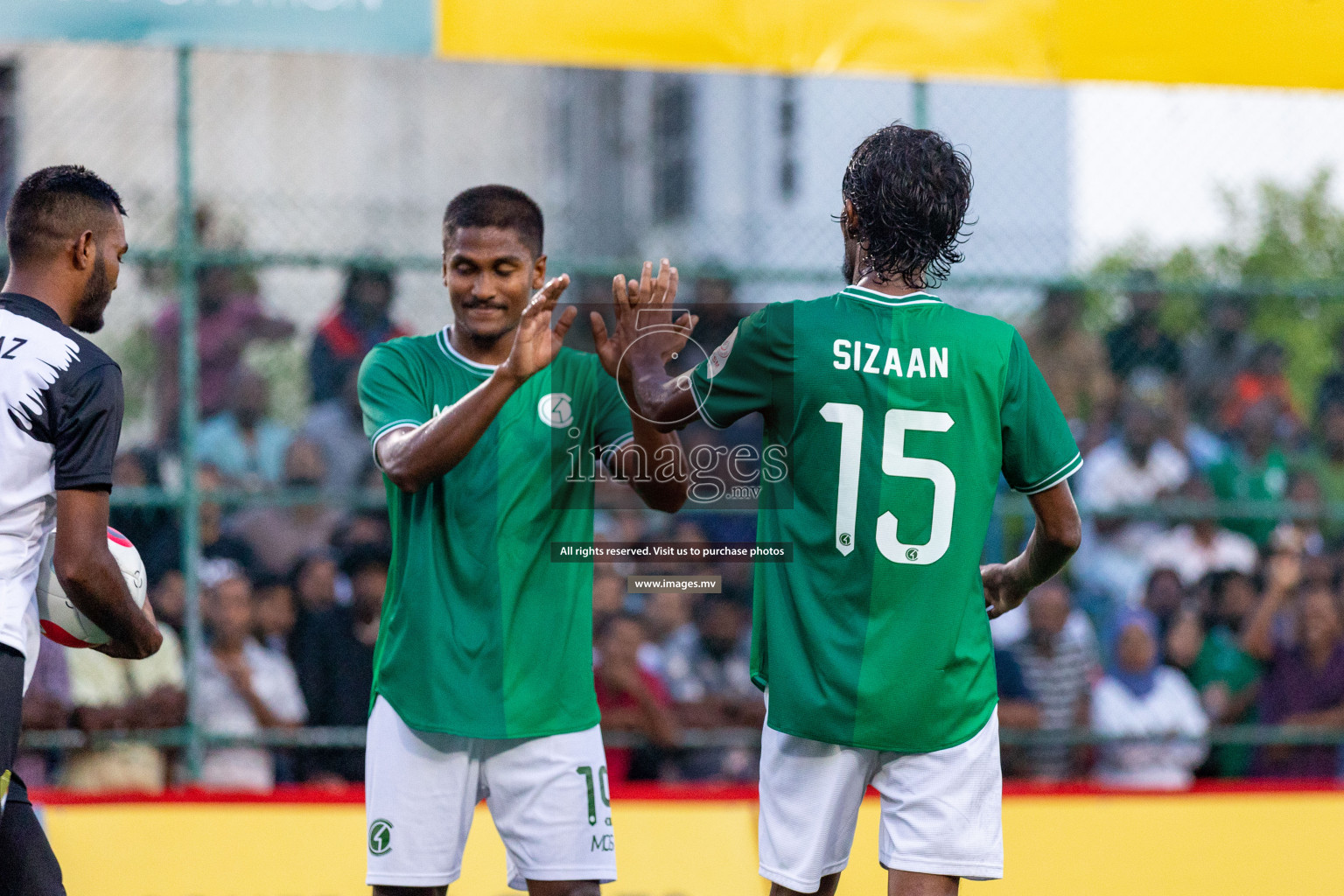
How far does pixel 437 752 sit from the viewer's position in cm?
341

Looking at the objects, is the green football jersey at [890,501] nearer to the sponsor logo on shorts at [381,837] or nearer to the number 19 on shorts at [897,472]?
the number 19 on shorts at [897,472]

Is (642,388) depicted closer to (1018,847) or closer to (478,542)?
(478,542)

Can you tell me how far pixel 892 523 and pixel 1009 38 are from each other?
12.1 ft

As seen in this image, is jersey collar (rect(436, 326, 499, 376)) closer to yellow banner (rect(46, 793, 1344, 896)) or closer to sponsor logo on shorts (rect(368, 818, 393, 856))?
sponsor logo on shorts (rect(368, 818, 393, 856))

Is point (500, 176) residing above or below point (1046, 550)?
above

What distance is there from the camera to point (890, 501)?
300 cm

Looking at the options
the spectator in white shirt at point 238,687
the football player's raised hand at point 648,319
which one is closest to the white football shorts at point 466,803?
the football player's raised hand at point 648,319

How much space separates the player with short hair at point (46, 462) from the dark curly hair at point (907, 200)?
Answer: 1.74 meters

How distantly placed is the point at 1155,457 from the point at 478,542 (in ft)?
16.7

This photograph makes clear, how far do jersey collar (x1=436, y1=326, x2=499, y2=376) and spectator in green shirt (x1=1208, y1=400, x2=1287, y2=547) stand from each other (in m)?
4.89

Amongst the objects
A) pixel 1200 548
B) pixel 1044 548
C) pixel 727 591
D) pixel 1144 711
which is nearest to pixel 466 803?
pixel 1044 548

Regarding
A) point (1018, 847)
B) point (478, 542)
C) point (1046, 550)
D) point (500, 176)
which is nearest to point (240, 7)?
point (478, 542)

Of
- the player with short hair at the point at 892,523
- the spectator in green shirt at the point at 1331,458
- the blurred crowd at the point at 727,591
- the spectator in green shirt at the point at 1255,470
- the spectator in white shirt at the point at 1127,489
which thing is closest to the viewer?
the player with short hair at the point at 892,523

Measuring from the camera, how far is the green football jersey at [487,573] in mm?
3398
